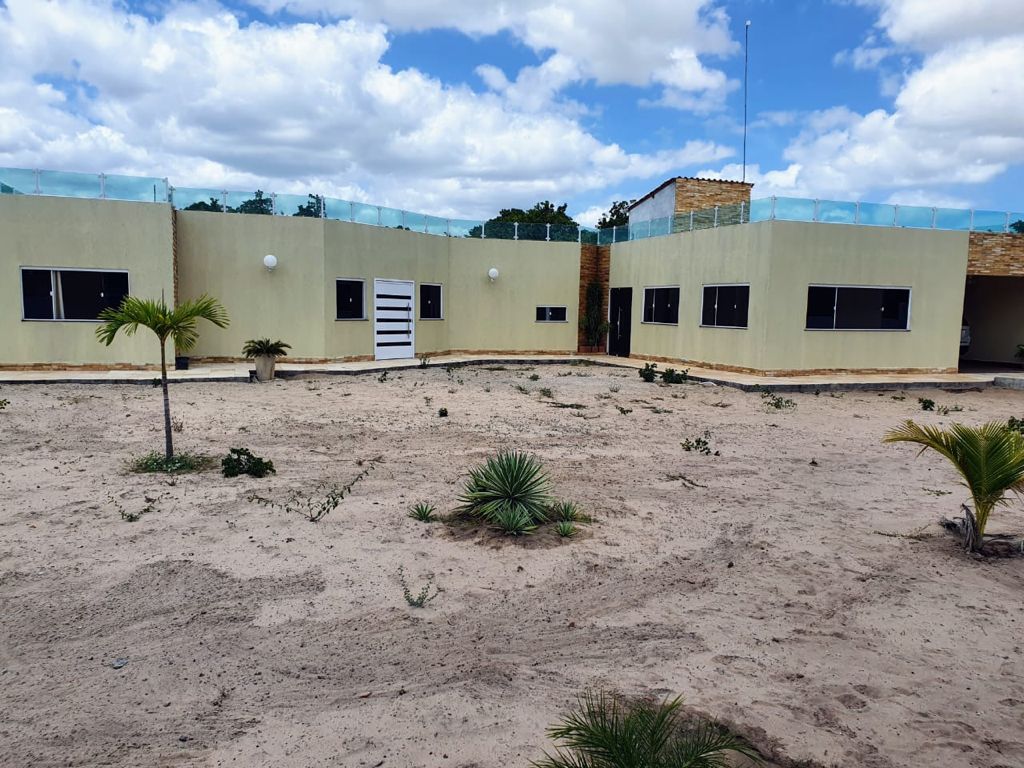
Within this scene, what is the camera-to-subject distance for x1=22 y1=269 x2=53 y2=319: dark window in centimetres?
1400

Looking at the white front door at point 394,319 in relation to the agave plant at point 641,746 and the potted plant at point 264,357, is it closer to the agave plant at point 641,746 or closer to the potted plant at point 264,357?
the potted plant at point 264,357

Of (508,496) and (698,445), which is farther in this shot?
(698,445)

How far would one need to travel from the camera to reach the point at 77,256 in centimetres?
1407

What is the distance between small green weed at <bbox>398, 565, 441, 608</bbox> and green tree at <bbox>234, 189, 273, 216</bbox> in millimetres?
13478

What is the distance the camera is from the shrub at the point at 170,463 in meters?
7.26

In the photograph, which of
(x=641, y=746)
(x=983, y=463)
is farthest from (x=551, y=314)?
(x=641, y=746)

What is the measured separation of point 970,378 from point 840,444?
8.93 metres

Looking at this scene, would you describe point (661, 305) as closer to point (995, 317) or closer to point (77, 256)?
point (995, 317)

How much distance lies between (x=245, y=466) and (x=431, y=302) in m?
12.8

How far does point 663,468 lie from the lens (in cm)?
797

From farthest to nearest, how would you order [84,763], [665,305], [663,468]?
1. [665,305]
2. [663,468]
3. [84,763]

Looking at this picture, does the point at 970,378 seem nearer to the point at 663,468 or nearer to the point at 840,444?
the point at 840,444

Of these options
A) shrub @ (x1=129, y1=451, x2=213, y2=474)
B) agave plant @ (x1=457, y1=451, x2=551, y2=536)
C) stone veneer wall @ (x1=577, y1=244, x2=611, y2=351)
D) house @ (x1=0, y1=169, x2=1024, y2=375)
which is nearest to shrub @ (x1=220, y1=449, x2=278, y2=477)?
shrub @ (x1=129, y1=451, x2=213, y2=474)

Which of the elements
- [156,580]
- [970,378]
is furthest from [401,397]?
[970,378]
